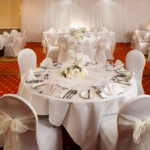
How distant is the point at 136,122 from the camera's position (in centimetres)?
159

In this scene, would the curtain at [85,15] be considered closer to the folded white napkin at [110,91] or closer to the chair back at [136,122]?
the folded white napkin at [110,91]

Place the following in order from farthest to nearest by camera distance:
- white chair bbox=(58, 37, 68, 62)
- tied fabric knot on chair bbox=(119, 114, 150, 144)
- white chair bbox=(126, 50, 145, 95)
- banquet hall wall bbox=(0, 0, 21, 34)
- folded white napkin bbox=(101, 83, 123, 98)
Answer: banquet hall wall bbox=(0, 0, 21, 34)
white chair bbox=(58, 37, 68, 62)
white chair bbox=(126, 50, 145, 95)
folded white napkin bbox=(101, 83, 123, 98)
tied fabric knot on chair bbox=(119, 114, 150, 144)

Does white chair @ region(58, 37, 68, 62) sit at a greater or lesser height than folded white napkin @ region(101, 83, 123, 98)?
greater

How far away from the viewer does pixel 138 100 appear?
156cm

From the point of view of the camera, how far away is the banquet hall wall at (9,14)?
1218 cm

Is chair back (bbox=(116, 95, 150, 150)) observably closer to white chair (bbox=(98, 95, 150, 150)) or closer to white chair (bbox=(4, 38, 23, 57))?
white chair (bbox=(98, 95, 150, 150))

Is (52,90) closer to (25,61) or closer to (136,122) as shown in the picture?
(136,122)

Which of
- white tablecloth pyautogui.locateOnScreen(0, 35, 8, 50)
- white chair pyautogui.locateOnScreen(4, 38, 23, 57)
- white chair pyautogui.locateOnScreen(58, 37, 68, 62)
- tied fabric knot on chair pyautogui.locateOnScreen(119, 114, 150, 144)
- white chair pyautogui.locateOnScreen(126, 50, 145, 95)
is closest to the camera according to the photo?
tied fabric knot on chair pyautogui.locateOnScreen(119, 114, 150, 144)

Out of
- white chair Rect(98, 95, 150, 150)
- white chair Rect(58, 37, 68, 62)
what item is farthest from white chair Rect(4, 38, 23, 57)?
white chair Rect(98, 95, 150, 150)

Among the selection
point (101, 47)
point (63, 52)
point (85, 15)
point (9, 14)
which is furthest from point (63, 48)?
point (9, 14)

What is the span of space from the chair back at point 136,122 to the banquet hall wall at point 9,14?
12034mm

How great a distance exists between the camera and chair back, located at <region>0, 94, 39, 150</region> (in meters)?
1.60

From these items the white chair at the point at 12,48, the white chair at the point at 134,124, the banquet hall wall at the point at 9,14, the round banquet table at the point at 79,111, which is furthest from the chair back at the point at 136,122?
the banquet hall wall at the point at 9,14

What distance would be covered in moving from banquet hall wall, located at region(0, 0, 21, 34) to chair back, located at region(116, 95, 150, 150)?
1203 centimetres
